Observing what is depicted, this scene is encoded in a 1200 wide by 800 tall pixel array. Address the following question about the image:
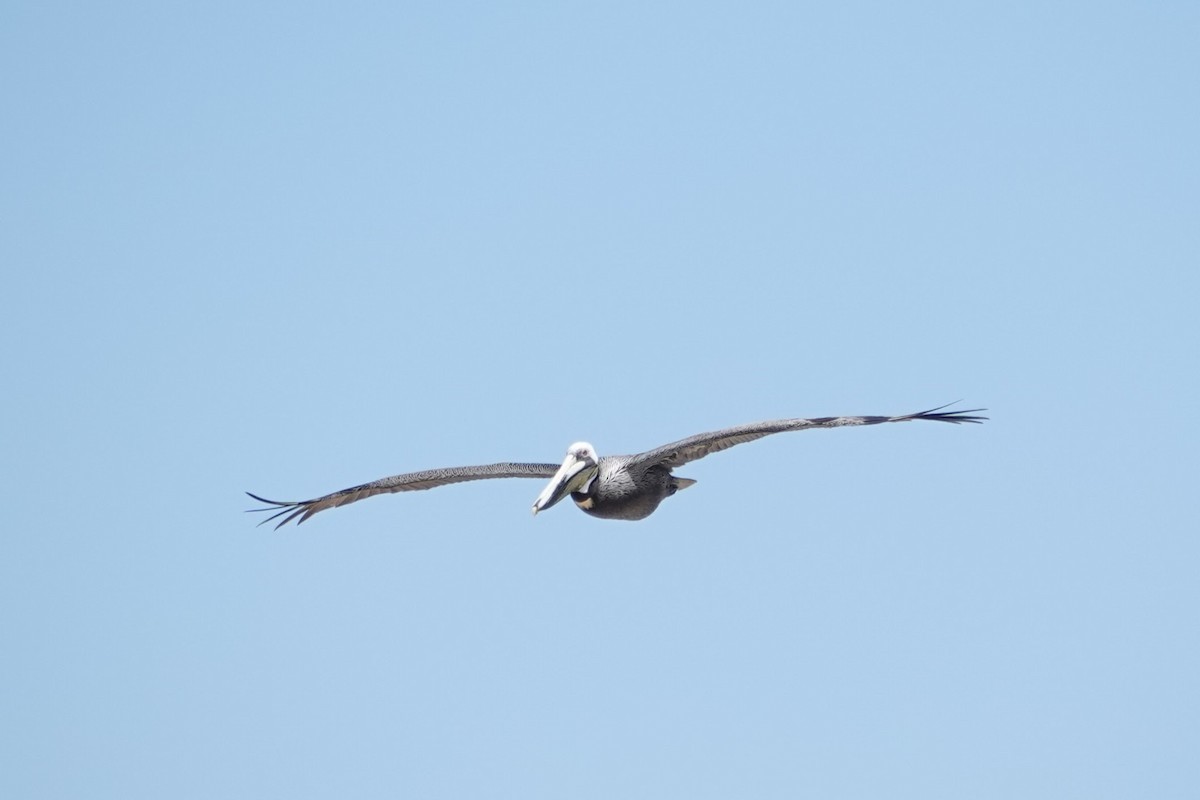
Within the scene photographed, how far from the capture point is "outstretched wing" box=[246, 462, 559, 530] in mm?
23906

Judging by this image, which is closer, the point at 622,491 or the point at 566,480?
the point at 566,480

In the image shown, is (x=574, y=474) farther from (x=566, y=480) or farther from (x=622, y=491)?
(x=622, y=491)

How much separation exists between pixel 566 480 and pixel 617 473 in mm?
843

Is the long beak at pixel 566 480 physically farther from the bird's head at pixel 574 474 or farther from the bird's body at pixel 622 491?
the bird's body at pixel 622 491

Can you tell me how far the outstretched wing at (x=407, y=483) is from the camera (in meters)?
23.9

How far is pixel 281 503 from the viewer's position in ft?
79.4

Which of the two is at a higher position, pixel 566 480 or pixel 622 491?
pixel 566 480

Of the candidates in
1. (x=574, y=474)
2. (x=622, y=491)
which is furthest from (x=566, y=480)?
(x=622, y=491)

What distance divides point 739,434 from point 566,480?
7.76ft

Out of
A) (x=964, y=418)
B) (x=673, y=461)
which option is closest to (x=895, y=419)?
(x=964, y=418)

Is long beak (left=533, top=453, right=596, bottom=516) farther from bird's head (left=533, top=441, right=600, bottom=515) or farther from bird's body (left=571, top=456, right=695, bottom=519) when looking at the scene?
bird's body (left=571, top=456, right=695, bottom=519)

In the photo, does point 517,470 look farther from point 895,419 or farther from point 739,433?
point 895,419

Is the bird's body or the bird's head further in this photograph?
the bird's body

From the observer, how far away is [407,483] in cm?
2467
